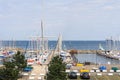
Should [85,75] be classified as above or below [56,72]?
below

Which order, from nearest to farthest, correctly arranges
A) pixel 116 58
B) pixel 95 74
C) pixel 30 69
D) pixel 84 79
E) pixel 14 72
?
pixel 14 72 < pixel 84 79 < pixel 95 74 < pixel 30 69 < pixel 116 58

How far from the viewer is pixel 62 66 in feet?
172

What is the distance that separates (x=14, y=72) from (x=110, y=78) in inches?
858

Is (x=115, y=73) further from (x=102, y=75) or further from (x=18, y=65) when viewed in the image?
(x=18, y=65)

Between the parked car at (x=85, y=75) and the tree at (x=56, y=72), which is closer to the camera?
the tree at (x=56, y=72)

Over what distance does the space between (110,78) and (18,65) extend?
19775 millimetres

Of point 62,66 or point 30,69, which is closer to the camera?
point 62,66

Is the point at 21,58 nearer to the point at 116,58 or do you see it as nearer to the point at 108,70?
the point at 108,70

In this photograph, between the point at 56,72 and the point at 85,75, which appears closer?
the point at 56,72

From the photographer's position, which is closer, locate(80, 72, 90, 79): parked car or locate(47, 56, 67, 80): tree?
locate(47, 56, 67, 80): tree

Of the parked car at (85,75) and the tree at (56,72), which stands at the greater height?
the tree at (56,72)

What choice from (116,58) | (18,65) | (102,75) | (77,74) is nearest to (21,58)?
(18,65)

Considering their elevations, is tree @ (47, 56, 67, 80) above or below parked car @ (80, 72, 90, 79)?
above

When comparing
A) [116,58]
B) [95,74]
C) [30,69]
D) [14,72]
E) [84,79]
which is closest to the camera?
[14,72]
